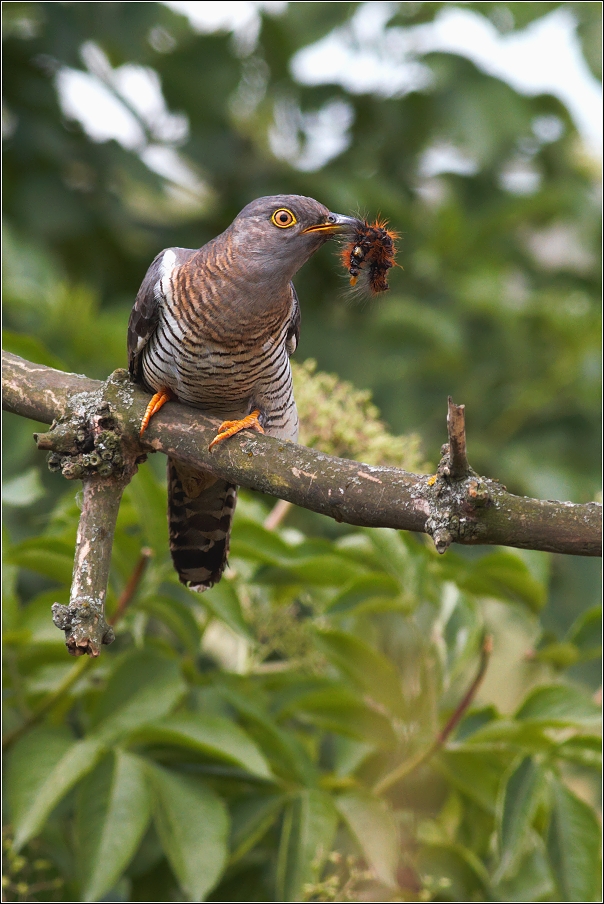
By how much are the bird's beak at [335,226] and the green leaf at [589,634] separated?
1049mm

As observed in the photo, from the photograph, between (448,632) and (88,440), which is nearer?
(88,440)

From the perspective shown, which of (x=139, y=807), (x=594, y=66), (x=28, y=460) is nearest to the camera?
(x=139, y=807)

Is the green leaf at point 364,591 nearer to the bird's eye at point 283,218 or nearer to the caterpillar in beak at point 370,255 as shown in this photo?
the caterpillar in beak at point 370,255

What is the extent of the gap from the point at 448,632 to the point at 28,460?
177 cm

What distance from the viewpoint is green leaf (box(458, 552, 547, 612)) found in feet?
6.73

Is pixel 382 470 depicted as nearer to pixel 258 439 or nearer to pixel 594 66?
pixel 258 439

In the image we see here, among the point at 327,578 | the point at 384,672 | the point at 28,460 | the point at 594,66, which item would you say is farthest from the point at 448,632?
the point at 594,66

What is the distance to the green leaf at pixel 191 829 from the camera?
5.88ft

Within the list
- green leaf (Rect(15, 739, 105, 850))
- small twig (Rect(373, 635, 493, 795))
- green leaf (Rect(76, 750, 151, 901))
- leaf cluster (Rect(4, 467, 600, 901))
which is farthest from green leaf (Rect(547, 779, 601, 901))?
green leaf (Rect(15, 739, 105, 850))

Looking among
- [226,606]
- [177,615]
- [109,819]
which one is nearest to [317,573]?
[226,606]

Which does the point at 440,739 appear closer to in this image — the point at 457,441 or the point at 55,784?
the point at 55,784

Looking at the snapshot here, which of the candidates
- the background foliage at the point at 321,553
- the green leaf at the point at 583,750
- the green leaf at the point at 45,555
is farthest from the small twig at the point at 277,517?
the green leaf at the point at 583,750

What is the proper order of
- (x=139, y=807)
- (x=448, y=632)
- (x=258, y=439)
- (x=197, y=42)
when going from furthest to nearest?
1. (x=197, y=42)
2. (x=448, y=632)
3. (x=139, y=807)
4. (x=258, y=439)

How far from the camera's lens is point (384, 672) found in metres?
2.15
